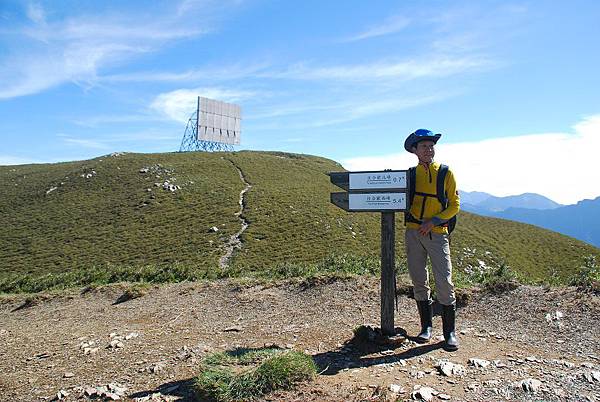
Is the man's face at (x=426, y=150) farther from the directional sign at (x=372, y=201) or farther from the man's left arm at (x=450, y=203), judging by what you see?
the directional sign at (x=372, y=201)

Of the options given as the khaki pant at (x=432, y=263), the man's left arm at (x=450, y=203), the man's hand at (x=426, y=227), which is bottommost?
the khaki pant at (x=432, y=263)

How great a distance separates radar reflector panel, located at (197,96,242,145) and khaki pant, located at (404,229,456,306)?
285 feet

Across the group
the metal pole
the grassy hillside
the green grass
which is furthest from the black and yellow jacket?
the grassy hillside

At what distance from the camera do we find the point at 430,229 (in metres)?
5.64

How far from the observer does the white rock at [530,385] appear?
441 centimetres

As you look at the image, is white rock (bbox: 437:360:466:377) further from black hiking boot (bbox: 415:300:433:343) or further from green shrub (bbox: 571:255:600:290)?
green shrub (bbox: 571:255:600:290)

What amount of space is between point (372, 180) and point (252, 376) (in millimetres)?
3137

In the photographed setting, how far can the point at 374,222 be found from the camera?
44156 mm

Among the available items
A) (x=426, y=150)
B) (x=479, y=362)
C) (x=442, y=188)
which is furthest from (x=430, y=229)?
(x=479, y=362)

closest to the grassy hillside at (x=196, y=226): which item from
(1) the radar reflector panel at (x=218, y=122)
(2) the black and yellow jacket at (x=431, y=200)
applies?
(2) the black and yellow jacket at (x=431, y=200)

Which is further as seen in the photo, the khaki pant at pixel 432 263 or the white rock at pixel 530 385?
the khaki pant at pixel 432 263

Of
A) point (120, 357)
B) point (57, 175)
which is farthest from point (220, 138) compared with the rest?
point (120, 357)

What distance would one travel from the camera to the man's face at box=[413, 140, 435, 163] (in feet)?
19.0

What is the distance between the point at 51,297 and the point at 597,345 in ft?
40.4
